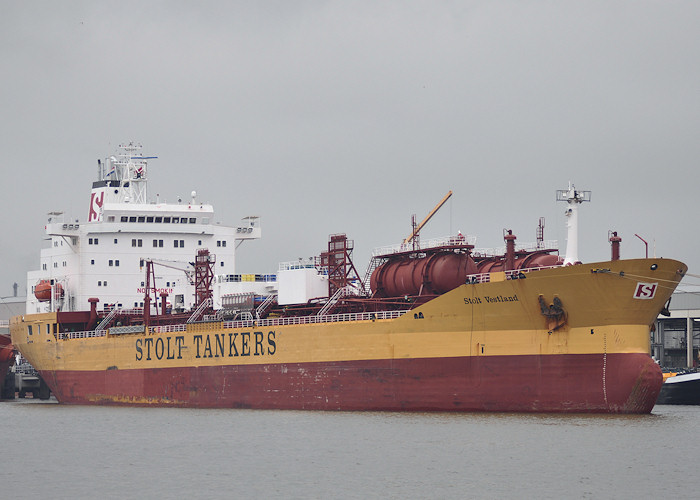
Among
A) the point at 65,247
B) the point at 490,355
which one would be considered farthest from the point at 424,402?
the point at 65,247

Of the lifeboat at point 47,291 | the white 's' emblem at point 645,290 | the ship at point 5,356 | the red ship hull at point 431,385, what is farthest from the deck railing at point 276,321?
the white 's' emblem at point 645,290


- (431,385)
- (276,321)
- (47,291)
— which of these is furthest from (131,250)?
(431,385)

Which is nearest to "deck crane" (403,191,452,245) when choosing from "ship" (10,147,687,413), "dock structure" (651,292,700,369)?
"ship" (10,147,687,413)

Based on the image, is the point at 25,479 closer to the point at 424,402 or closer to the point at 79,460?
the point at 79,460

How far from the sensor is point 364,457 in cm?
2522

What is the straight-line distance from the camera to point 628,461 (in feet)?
78.1

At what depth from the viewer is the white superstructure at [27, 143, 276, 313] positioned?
4819 cm

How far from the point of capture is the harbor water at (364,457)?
2191 centimetres

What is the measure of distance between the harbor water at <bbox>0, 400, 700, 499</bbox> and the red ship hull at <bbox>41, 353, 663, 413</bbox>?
628 millimetres

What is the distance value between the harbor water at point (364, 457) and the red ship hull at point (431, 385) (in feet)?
2.06

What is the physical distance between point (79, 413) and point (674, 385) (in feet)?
73.8

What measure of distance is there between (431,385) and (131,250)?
20.7 m

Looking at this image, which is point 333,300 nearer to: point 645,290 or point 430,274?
point 430,274

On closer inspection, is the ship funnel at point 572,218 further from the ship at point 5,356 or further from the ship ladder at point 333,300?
the ship at point 5,356
